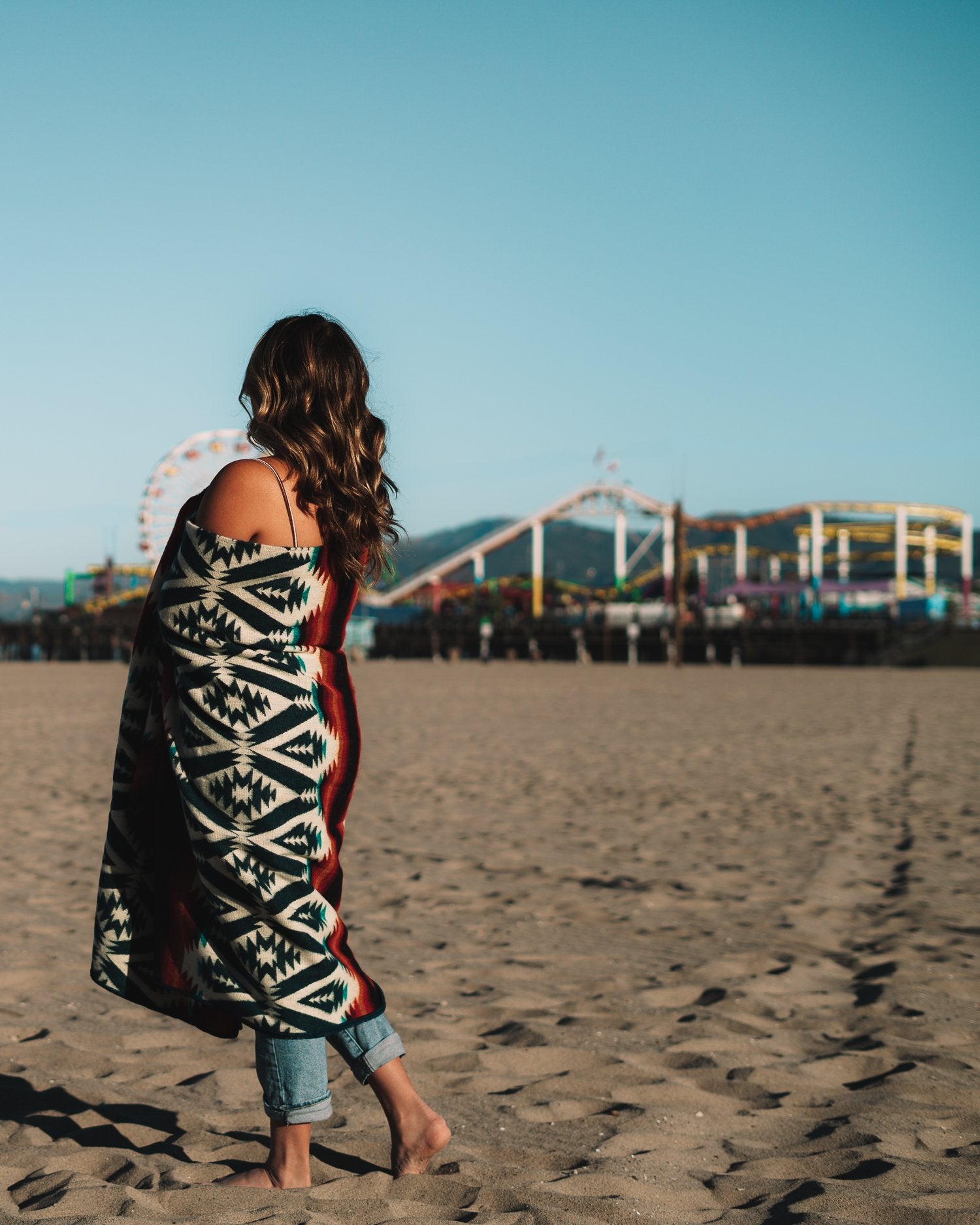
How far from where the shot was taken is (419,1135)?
220 centimetres

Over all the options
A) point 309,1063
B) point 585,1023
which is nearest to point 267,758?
point 309,1063

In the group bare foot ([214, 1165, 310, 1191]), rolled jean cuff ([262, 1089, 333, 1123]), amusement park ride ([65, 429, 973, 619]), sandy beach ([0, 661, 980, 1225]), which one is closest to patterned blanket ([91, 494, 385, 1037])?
rolled jean cuff ([262, 1089, 333, 1123])

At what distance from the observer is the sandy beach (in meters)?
2.21

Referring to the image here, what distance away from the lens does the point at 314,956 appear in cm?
201

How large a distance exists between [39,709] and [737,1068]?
14.3 m

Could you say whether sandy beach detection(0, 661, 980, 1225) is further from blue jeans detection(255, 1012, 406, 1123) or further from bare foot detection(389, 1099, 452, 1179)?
blue jeans detection(255, 1012, 406, 1123)

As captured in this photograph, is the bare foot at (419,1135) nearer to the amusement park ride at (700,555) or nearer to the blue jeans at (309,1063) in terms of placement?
the blue jeans at (309,1063)

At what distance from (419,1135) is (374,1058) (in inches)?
8.0

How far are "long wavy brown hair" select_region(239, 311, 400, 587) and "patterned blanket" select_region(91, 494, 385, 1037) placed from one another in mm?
82

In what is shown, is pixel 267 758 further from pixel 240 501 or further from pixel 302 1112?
pixel 302 1112

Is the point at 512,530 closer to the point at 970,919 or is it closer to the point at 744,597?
the point at 744,597

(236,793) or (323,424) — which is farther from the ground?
(323,424)

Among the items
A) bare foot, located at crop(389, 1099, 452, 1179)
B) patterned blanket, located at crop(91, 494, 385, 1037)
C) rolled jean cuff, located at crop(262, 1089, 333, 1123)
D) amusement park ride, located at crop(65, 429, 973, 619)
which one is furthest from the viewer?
amusement park ride, located at crop(65, 429, 973, 619)

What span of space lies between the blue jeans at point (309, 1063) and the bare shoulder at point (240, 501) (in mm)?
856
